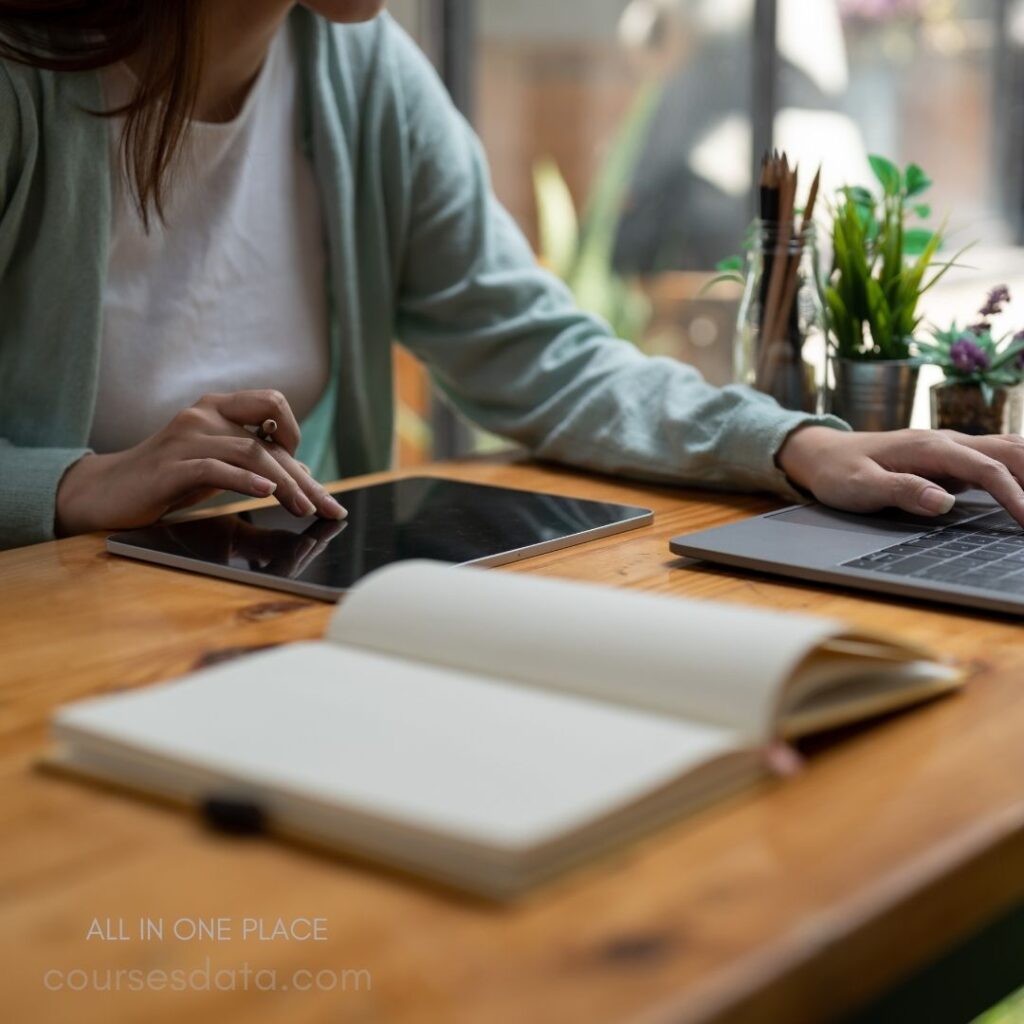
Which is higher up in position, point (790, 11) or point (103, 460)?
point (790, 11)

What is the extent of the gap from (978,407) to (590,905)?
890 millimetres

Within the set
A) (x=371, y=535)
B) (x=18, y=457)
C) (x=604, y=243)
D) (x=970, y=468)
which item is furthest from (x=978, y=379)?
(x=604, y=243)

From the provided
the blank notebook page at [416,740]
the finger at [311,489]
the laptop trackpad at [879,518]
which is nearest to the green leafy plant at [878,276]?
the laptop trackpad at [879,518]

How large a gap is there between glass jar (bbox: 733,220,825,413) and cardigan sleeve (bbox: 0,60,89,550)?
1.98 feet

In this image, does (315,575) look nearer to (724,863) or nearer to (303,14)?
(724,863)

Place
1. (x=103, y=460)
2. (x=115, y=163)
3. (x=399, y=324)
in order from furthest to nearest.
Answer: (x=399, y=324), (x=115, y=163), (x=103, y=460)

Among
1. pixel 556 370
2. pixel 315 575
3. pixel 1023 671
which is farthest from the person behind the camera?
pixel 556 370

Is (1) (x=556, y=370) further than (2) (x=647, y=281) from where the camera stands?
No

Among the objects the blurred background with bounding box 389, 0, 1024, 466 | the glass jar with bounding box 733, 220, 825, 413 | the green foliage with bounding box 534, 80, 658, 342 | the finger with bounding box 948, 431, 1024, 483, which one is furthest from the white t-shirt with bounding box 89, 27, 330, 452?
the green foliage with bounding box 534, 80, 658, 342

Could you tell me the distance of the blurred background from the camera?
2102 millimetres

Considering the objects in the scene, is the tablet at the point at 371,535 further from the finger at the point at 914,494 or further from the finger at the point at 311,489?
the finger at the point at 914,494

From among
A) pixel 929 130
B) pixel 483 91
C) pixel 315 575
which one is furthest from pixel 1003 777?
pixel 483 91

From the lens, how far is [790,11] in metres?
2.20

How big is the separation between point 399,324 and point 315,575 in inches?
27.9
